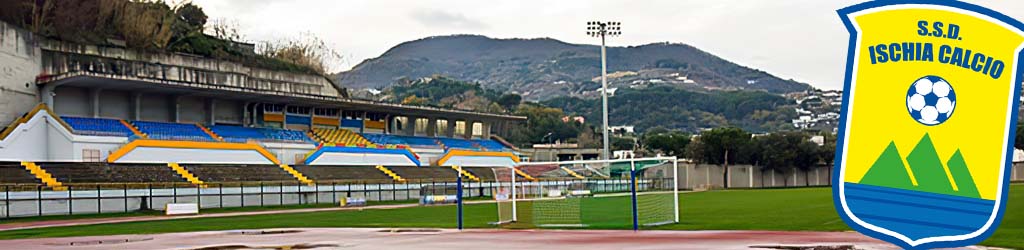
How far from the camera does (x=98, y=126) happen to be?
193 feet

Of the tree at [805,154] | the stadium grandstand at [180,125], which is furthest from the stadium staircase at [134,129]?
the tree at [805,154]

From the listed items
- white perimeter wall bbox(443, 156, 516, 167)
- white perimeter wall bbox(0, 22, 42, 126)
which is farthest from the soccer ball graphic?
white perimeter wall bbox(443, 156, 516, 167)

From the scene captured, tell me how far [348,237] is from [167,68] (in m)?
48.1

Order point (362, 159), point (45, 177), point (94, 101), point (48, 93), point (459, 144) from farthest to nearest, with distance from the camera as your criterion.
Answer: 1. point (459, 144)
2. point (362, 159)
3. point (94, 101)
4. point (48, 93)
5. point (45, 177)

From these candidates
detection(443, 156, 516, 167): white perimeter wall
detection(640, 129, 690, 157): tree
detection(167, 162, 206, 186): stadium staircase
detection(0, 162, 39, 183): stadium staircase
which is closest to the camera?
detection(0, 162, 39, 183): stadium staircase

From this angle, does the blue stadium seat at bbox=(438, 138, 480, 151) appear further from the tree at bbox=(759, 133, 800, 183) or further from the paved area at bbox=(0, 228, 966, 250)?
the paved area at bbox=(0, 228, 966, 250)

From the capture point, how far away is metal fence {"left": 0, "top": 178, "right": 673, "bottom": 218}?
1686 inches

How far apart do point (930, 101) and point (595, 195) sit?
1625 inches

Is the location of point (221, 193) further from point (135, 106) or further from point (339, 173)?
point (135, 106)

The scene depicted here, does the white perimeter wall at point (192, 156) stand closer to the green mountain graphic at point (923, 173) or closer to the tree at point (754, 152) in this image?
the tree at point (754, 152)

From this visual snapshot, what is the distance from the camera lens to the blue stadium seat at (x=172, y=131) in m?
61.1

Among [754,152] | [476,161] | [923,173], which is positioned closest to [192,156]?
[476,161]

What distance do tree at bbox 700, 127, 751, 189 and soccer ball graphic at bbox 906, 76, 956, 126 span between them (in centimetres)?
8826

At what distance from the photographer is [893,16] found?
8352 mm
